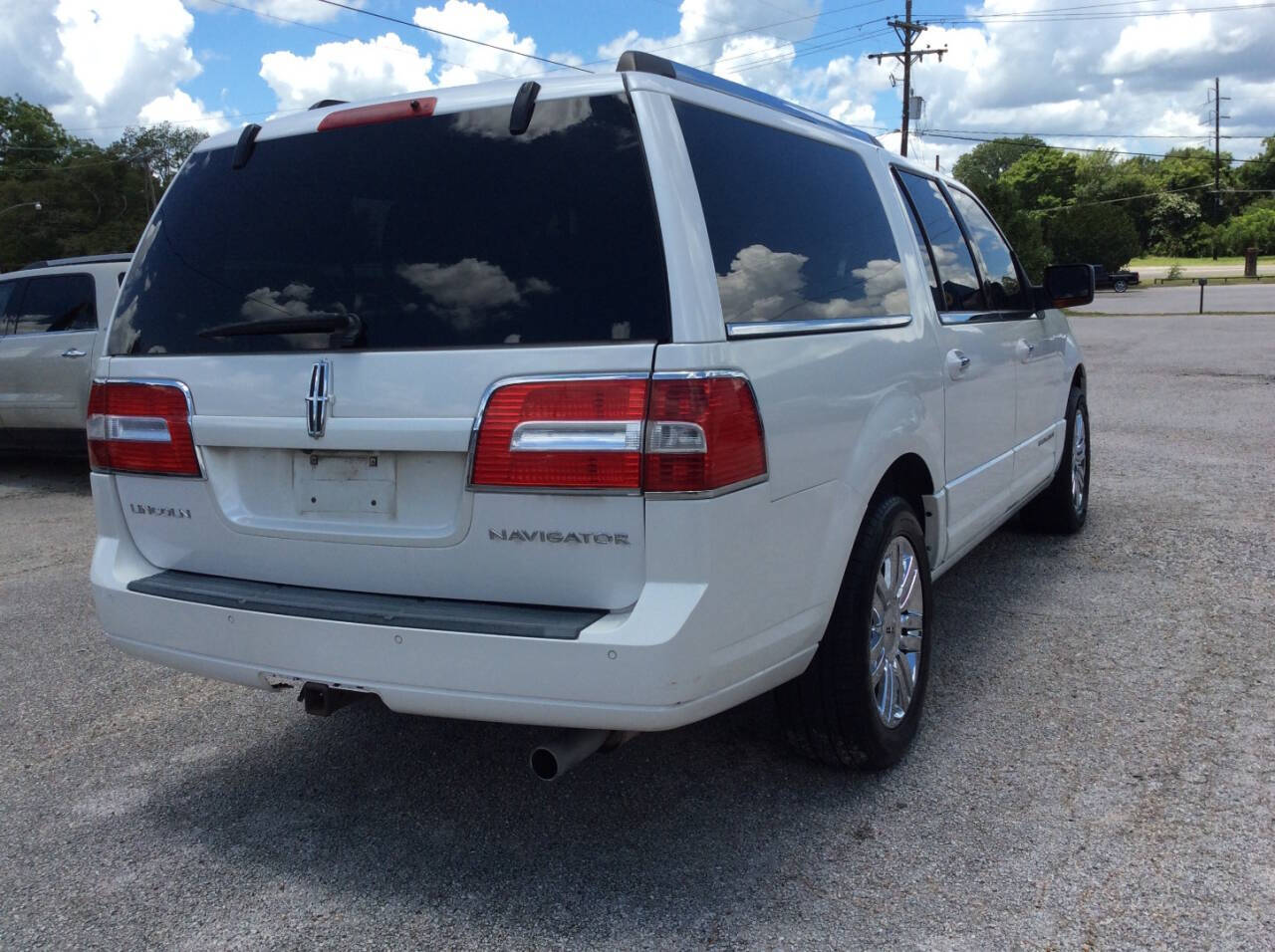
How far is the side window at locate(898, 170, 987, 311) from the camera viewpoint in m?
4.35

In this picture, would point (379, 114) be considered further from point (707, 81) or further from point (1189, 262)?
point (1189, 262)

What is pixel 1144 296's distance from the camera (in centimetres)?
4803

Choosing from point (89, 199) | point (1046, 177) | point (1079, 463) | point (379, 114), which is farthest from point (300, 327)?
point (1046, 177)

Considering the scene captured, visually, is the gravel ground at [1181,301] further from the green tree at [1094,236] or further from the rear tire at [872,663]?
the rear tire at [872,663]

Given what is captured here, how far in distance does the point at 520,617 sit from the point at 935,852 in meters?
1.30

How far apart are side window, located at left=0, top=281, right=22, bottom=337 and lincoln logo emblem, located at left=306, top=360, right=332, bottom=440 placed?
8.37 m

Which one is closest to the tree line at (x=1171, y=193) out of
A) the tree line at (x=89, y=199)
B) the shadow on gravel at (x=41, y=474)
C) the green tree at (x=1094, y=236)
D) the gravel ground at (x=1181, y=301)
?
the green tree at (x=1094, y=236)

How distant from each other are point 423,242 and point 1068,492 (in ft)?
15.2

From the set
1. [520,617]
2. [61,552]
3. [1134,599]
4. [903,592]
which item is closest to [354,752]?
[520,617]

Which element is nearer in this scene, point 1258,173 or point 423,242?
point 423,242

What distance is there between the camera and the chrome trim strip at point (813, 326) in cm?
278

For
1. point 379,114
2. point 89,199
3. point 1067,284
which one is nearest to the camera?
point 379,114

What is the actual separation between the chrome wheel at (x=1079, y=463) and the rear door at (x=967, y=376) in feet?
5.27

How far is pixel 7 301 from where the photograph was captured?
997cm
